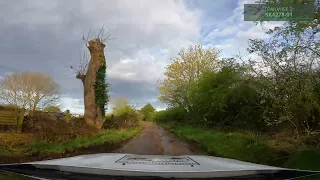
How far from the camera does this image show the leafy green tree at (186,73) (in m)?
33.0

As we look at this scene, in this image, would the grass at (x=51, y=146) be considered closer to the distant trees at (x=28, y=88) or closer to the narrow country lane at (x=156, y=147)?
the narrow country lane at (x=156, y=147)

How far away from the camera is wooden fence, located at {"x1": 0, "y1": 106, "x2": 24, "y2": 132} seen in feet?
48.9

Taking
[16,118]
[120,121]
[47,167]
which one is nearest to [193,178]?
[47,167]

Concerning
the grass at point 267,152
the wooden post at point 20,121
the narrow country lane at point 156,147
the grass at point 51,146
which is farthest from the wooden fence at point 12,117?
the grass at point 267,152

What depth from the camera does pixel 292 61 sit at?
1013 cm

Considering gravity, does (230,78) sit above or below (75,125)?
above

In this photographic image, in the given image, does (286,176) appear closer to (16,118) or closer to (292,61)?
(292,61)

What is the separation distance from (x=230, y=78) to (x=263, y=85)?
9.09m
